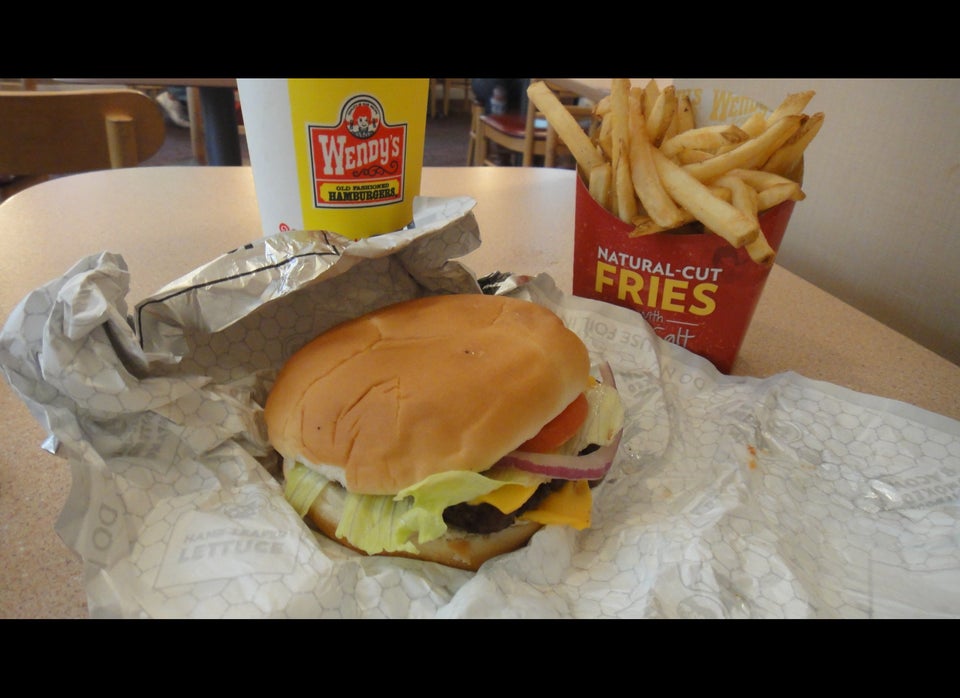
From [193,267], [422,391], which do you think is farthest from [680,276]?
[193,267]

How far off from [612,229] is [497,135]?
395 cm

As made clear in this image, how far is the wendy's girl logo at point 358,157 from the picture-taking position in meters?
0.95

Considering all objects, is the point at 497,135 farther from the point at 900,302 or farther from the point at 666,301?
the point at 666,301

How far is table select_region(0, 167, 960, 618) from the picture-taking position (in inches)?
29.5

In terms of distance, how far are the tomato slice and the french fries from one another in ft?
1.03

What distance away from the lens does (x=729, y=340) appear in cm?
112

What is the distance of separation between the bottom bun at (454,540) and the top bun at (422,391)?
0.05 m

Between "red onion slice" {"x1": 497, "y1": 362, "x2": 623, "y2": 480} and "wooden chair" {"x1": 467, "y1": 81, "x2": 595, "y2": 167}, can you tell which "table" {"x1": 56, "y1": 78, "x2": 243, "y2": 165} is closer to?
"wooden chair" {"x1": 467, "y1": 81, "x2": 595, "y2": 167}

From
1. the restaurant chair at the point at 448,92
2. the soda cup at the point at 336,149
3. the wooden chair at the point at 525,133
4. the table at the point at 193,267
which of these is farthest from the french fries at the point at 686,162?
the restaurant chair at the point at 448,92

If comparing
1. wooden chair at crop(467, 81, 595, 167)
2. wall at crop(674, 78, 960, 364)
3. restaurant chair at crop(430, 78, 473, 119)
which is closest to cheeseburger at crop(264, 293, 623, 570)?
wall at crop(674, 78, 960, 364)

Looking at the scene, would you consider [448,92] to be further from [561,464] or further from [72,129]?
[561,464]

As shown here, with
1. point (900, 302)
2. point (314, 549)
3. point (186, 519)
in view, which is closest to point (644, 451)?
point (314, 549)
